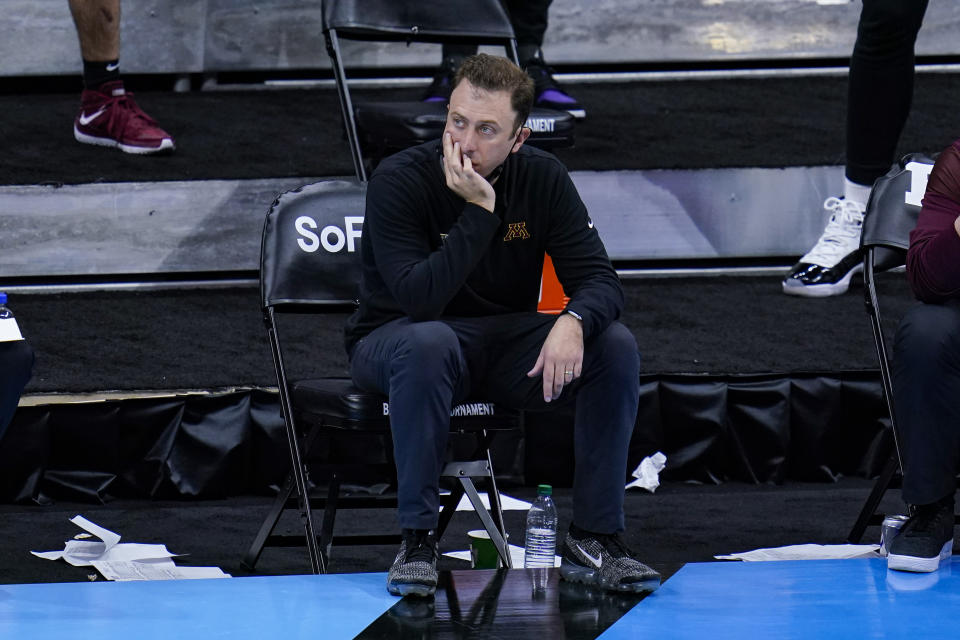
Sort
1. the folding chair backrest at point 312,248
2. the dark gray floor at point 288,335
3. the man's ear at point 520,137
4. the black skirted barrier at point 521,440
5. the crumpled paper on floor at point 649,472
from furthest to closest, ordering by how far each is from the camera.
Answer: the crumpled paper on floor at point 649,472
the dark gray floor at point 288,335
the black skirted barrier at point 521,440
the folding chair backrest at point 312,248
the man's ear at point 520,137

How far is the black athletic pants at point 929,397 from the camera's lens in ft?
9.62

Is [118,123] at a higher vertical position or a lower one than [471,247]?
lower

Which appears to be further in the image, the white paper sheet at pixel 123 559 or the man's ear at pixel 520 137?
the white paper sheet at pixel 123 559

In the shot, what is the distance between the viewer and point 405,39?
4391 mm

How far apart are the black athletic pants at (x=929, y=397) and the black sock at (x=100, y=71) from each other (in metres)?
2.68

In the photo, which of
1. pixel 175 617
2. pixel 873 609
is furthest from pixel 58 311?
pixel 873 609

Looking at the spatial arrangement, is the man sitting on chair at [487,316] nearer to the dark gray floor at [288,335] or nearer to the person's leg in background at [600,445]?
the person's leg in background at [600,445]

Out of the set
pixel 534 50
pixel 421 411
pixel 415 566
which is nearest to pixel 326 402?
pixel 421 411

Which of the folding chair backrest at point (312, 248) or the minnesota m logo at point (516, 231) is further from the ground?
the minnesota m logo at point (516, 231)

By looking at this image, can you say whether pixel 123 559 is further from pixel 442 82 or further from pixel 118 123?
pixel 442 82

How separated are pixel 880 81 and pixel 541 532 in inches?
76.8

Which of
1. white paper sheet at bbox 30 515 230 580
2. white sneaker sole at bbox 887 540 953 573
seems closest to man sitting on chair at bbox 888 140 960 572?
white sneaker sole at bbox 887 540 953 573

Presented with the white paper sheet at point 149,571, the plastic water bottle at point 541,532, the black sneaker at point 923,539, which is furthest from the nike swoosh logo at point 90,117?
the black sneaker at point 923,539

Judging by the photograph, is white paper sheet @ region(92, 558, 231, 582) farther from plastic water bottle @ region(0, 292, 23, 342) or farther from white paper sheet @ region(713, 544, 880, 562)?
white paper sheet @ region(713, 544, 880, 562)
